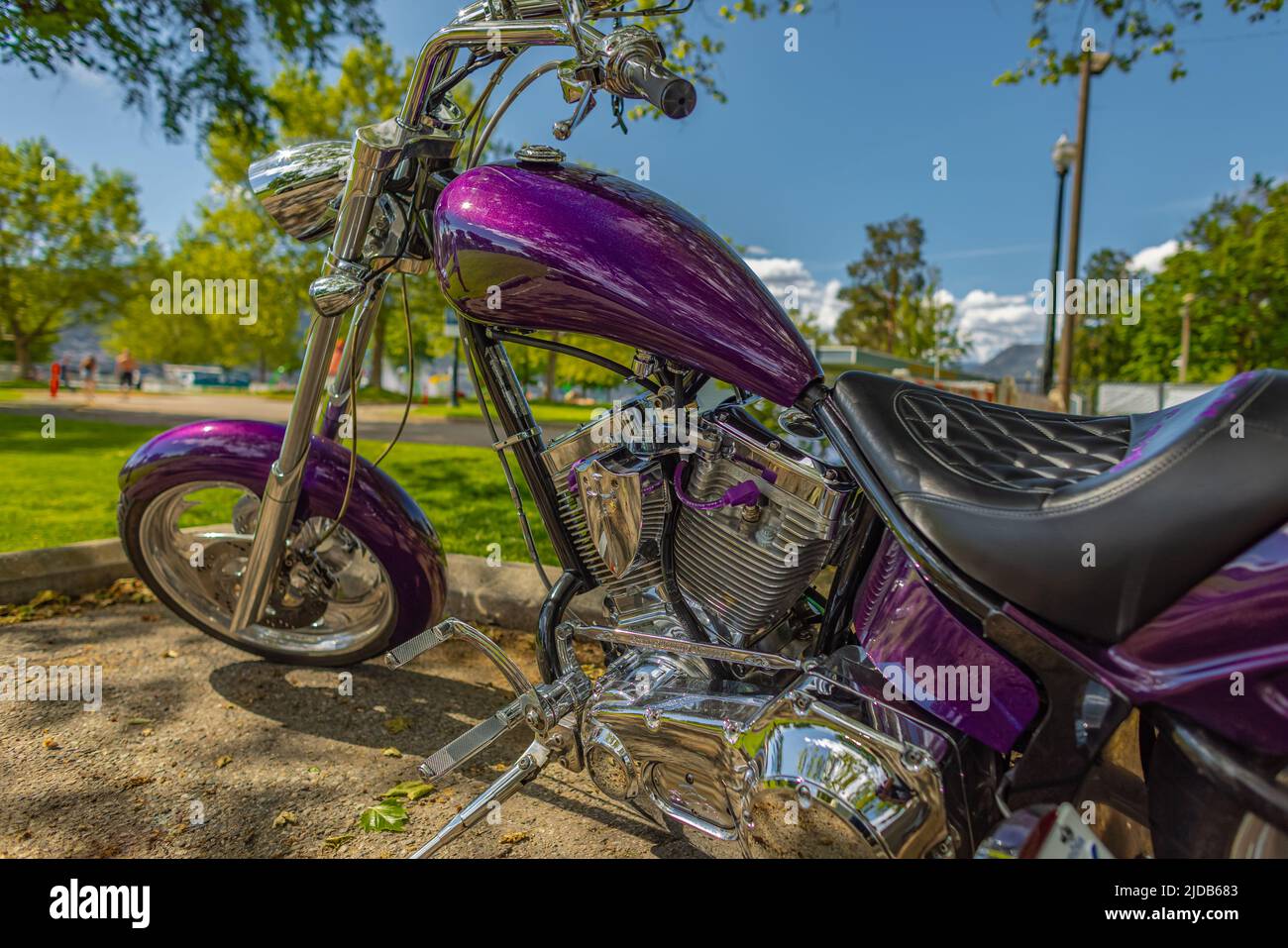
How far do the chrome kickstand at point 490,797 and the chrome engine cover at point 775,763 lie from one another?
122 millimetres

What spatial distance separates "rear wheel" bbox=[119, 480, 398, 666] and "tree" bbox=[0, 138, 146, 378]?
3354cm

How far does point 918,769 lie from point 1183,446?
0.67 metres

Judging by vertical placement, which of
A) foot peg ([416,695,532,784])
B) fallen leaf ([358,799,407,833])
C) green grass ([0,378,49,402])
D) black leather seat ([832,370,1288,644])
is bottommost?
fallen leaf ([358,799,407,833])

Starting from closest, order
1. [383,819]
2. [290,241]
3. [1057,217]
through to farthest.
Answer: [383,819] < [1057,217] < [290,241]

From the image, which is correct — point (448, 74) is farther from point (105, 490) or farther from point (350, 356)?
point (105, 490)

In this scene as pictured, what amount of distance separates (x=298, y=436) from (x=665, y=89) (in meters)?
1.53

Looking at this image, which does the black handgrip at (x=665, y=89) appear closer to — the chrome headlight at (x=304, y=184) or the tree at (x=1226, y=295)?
the chrome headlight at (x=304, y=184)

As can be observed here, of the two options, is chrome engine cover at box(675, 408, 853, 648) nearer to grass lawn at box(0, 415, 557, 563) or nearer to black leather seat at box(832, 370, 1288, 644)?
black leather seat at box(832, 370, 1288, 644)

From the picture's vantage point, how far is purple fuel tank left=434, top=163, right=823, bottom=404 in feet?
5.22

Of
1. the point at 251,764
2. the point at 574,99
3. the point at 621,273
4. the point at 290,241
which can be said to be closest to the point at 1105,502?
the point at 621,273

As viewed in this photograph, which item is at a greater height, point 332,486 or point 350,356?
point 350,356

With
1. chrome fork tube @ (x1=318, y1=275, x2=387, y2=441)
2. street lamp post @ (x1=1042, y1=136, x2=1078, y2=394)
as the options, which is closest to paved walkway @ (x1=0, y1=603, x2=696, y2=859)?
chrome fork tube @ (x1=318, y1=275, x2=387, y2=441)

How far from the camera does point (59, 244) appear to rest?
30.7m
